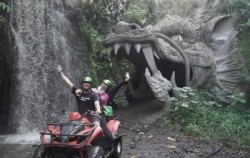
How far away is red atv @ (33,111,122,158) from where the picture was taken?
16.3 ft

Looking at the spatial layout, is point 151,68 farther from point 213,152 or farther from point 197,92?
point 213,152

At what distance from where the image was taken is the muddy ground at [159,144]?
6707 millimetres

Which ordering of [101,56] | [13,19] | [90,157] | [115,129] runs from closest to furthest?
[90,157] → [115,129] → [13,19] → [101,56]

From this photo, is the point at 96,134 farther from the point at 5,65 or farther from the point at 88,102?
the point at 5,65

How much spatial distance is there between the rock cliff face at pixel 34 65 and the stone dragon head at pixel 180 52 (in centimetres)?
175

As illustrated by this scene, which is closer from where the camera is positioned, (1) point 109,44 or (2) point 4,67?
(1) point 109,44

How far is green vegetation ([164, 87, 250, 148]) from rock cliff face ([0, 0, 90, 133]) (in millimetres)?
3046

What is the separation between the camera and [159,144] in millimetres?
7250

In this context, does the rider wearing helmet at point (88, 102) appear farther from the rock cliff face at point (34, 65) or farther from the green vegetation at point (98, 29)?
the green vegetation at point (98, 29)

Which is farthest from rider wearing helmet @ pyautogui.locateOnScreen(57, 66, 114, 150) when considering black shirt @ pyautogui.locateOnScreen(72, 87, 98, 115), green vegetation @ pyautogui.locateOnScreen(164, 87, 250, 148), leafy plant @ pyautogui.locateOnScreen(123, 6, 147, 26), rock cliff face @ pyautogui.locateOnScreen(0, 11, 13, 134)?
leafy plant @ pyautogui.locateOnScreen(123, 6, 147, 26)

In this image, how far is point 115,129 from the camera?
19.8 feet

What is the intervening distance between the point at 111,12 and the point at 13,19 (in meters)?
3.01

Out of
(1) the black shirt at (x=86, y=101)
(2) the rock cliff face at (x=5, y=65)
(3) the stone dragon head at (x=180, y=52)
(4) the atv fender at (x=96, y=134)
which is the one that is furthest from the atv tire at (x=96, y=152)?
(2) the rock cliff face at (x=5, y=65)

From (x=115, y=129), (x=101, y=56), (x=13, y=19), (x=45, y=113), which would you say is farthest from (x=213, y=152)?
(x=13, y=19)
